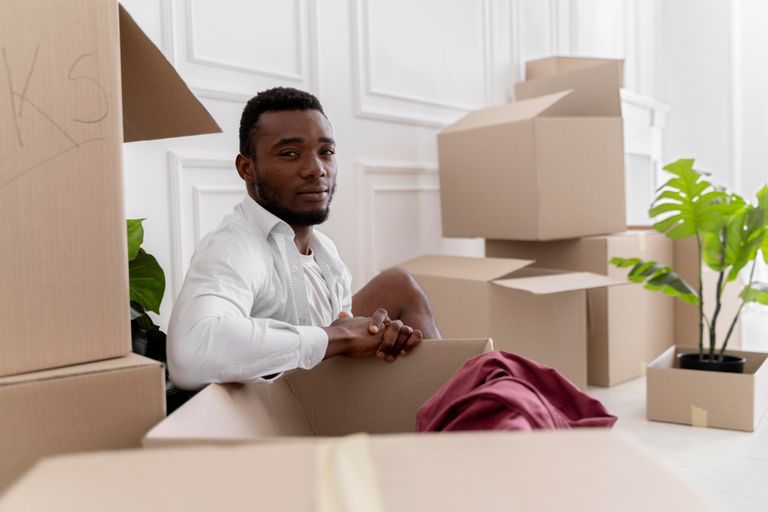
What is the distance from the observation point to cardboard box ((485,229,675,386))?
210cm

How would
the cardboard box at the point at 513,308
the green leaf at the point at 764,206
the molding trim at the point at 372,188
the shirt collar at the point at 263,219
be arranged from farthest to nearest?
1. the molding trim at the point at 372,188
2. the cardboard box at the point at 513,308
3. the green leaf at the point at 764,206
4. the shirt collar at the point at 263,219

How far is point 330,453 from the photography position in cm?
45

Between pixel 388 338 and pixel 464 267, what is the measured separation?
3.30ft

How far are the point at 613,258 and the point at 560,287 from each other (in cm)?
44

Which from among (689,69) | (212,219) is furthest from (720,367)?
(689,69)

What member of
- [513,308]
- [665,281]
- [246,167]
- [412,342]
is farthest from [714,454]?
[246,167]

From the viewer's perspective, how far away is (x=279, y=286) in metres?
1.08

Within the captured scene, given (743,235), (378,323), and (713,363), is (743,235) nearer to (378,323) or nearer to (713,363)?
(713,363)

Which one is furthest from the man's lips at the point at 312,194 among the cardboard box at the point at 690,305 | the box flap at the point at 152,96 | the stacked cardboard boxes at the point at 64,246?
the cardboard box at the point at 690,305

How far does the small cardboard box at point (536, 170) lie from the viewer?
6.42 ft

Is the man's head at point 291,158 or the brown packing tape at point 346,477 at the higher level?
the man's head at point 291,158

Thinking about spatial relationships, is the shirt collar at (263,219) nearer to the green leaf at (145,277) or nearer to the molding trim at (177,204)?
the green leaf at (145,277)

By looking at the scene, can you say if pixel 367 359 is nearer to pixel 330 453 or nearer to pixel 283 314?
pixel 283 314

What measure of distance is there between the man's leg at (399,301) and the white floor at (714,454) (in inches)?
17.7
